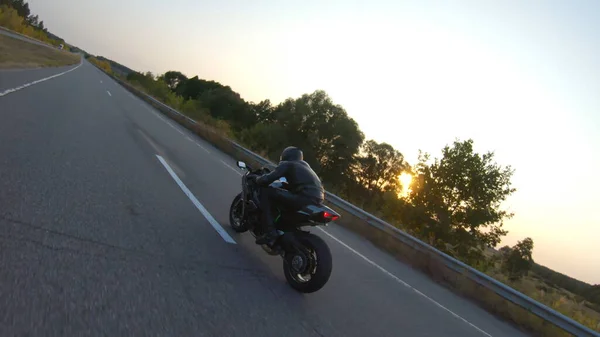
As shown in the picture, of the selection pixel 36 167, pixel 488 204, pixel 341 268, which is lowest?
pixel 36 167

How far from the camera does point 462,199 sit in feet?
139

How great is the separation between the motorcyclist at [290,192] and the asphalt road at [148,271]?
561 mm

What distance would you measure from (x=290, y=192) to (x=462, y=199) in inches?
1573

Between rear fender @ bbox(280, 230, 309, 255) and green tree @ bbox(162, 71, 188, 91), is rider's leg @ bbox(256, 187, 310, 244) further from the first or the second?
green tree @ bbox(162, 71, 188, 91)

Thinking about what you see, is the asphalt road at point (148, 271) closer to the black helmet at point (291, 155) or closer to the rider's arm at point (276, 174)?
the rider's arm at point (276, 174)

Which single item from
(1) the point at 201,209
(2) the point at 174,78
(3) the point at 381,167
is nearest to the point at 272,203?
(1) the point at 201,209

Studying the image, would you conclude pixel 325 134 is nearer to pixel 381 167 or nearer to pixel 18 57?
pixel 381 167

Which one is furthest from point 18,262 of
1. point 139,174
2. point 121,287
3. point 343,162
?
point 343,162

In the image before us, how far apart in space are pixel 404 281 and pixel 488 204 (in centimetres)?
3675

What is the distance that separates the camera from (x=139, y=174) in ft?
29.3

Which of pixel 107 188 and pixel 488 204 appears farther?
pixel 488 204

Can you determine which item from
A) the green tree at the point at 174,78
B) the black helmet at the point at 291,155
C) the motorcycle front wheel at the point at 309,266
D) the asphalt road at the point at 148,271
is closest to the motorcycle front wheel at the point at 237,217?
the asphalt road at the point at 148,271

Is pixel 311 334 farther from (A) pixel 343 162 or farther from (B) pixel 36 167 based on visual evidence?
(A) pixel 343 162

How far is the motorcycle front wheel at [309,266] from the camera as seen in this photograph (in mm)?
5199
